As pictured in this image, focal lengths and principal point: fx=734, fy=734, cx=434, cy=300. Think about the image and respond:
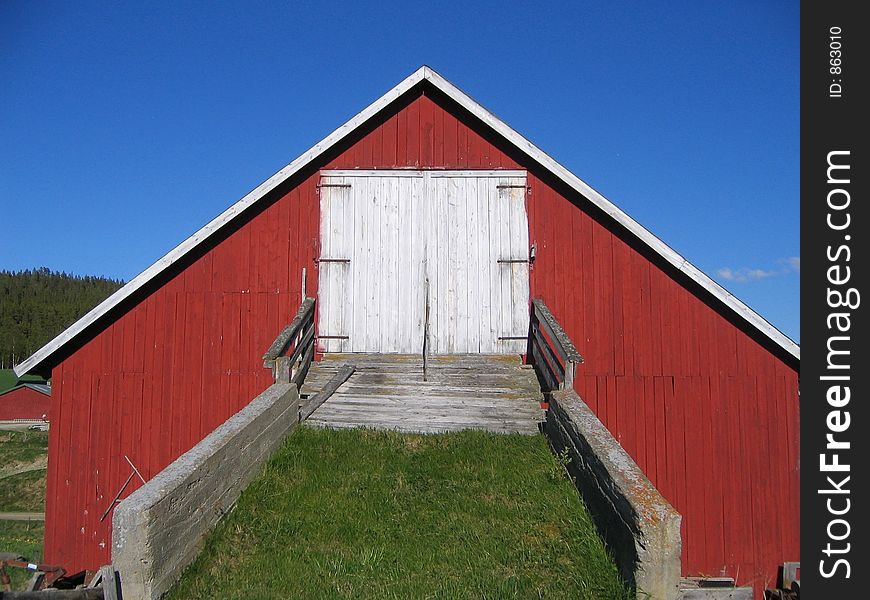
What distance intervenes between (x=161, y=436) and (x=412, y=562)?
238 inches

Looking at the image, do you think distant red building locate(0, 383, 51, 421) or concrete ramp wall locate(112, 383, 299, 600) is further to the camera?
distant red building locate(0, 383, 51, 421)

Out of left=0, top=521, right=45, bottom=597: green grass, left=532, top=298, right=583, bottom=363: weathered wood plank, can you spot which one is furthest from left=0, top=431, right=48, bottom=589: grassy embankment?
left=532, top=298, right=583, bottom=363: weathered wood plank

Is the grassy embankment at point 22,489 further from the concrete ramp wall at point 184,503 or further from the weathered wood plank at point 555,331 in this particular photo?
the weathered wood plank at point 555,331

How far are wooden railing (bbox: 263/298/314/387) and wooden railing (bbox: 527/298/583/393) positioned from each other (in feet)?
10.4

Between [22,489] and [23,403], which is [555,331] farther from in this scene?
[23,403]

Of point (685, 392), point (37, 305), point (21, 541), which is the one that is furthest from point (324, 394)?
point (37, 305)

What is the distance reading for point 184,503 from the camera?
5.75m

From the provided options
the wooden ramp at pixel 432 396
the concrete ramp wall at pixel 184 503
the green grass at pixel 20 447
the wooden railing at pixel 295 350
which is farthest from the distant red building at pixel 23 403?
the concrete ramp wall at pixel 184 503

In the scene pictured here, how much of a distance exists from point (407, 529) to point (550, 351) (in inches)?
150

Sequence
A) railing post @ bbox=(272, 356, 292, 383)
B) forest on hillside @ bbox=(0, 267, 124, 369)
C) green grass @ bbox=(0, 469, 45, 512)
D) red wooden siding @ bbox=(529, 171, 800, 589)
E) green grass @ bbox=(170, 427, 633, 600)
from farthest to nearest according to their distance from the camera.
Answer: forest on hillside @ bbox=(0, 267, 124, 369)
green grass @ bbox=(0, 469, 45, 512)
red wooden siding @ bbox=(529, 171, 800, 589)
railing post @ bbox=(272, 356, 292, 383)
green grass @ bbox=(170, 427, 633, 600)

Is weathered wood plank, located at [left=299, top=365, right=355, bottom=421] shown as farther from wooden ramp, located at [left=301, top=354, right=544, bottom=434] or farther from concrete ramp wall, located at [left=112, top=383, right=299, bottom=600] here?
concrete ramp wall, located at [left=112, top=383, right=299, bottom=600]

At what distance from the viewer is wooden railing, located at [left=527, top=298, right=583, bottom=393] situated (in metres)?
8.45
